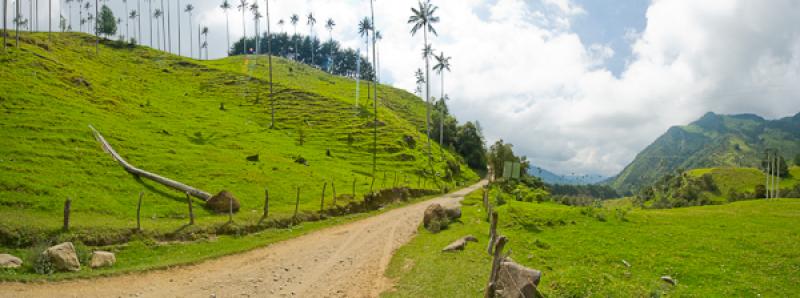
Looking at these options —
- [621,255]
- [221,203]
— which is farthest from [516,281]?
[221,203]

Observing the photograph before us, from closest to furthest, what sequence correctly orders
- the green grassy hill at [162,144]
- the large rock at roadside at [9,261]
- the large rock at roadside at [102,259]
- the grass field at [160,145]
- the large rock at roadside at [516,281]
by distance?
the large rock at roadside at [516,281]
the large rock at roadside at [9,261]
the large rock at roadside at [102,259]
the grass field at [160,145]
the green grassy hill at [162,144]

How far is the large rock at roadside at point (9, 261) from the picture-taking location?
18152mm

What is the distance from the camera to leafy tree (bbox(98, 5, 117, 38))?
427 ft

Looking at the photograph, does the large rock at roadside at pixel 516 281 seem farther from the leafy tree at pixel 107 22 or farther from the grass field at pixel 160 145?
the leafy tree at pixel 107 22

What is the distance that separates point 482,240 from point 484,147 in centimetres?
10343

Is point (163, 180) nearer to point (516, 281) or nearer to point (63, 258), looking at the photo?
point (63, 258)

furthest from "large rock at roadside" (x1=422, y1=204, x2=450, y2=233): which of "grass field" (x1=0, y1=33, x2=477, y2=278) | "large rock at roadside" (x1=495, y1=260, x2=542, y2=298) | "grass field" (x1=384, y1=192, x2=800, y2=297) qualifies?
"large rock at roadside" (x1=495, y1=260, x2=542, y2=298)

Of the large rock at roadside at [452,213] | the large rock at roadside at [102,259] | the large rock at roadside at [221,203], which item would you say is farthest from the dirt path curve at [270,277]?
the large rock at roadside at [221,203]

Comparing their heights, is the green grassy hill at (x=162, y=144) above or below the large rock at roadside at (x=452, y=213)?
above

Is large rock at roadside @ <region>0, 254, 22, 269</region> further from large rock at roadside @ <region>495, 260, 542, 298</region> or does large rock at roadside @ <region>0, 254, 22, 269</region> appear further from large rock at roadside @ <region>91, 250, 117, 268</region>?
large rock at roadside @ <region>495, 260, 542, 298</region>

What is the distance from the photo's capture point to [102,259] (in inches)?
788

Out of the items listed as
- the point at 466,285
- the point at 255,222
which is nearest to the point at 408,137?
the point at 255,222

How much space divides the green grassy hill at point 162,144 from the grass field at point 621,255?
57.4 feet

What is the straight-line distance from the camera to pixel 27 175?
2873 centimetres
